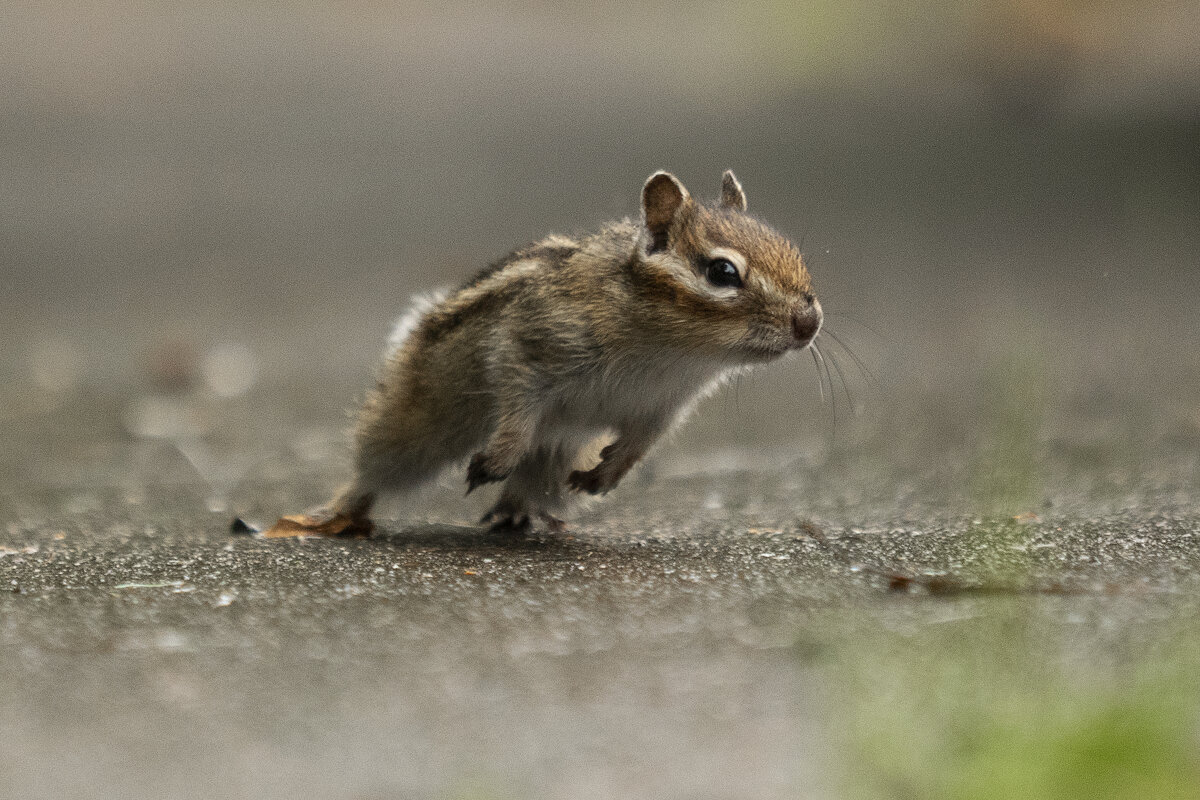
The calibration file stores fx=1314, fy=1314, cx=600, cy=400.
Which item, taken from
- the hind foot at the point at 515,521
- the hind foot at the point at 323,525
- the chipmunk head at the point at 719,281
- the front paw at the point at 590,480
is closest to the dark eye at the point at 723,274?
the chipmunk head at the point at 719,281

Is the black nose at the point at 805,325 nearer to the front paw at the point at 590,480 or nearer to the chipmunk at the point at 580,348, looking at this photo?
the chipmunk at the point at 580,348

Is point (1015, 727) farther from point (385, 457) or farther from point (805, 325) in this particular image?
point (385, 457)

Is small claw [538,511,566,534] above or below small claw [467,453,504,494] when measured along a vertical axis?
below

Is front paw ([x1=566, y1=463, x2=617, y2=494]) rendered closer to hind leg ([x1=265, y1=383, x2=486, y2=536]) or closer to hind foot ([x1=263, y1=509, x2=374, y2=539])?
hind leg ([x1=265, y1=383, x2=486, y2=536])

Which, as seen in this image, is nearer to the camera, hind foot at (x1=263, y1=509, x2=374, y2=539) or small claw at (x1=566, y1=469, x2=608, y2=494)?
small claw at (x1=566, y1=469, x2=608, y2=494)

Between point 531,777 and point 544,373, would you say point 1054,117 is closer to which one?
point 544,373

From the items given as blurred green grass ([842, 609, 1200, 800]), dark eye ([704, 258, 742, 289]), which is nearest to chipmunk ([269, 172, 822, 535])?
dark eye ([704, 258, 742, 289])
